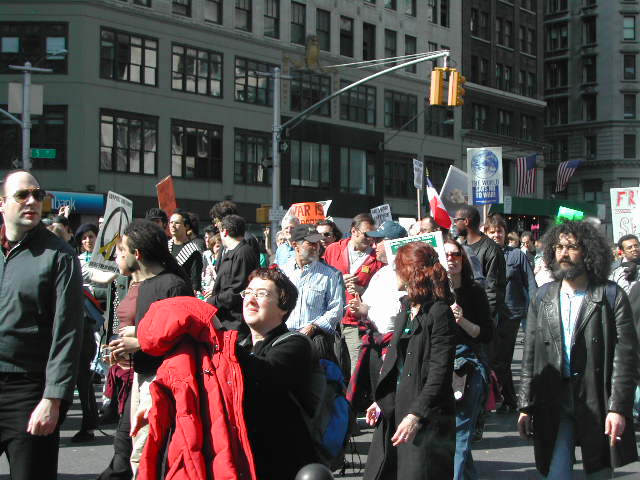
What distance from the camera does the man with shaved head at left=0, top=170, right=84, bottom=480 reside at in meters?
4.43

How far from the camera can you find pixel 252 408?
12.3 ft

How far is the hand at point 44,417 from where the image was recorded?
4.37 metres

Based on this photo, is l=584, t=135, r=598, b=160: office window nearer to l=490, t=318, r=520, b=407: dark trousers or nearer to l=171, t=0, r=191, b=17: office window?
l=171, t=0, r=191, b=17: office window

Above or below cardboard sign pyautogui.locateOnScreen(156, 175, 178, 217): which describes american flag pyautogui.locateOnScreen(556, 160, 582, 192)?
above

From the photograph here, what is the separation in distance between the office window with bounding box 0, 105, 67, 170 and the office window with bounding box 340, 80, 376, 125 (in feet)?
50.5

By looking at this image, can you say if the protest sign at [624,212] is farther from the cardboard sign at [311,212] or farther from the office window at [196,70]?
the office window at [196,70]

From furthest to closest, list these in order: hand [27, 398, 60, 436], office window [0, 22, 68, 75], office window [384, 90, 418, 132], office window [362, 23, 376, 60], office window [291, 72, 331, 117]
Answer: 1. office window [384, 90, 418, 132]
2. office window [362, 23, 376, 60]
3. office window [291, 72, 331, 117]
4. office window [0, 22, 68, 75]
5. hand [27, 398, 60, 436]

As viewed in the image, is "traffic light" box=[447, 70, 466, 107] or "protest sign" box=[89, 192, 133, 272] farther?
"traffic light" box=[447, 70, 466, 107]

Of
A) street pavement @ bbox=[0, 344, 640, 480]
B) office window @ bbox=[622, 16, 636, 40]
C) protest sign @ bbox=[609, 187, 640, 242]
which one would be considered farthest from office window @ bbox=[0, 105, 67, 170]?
office window @ bbox=[622, 16, 636, 40]

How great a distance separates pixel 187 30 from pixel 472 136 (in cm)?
2180

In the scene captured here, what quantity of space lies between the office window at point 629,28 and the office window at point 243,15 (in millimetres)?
45657

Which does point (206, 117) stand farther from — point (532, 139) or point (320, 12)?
point (532, 139)

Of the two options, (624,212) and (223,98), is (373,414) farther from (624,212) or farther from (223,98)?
(223,98)

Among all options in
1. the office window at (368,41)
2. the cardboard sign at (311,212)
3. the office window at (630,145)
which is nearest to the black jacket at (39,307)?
the cardboard sign at (311,212)
